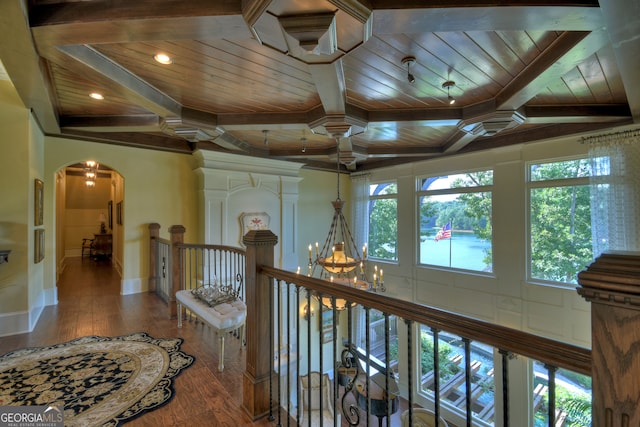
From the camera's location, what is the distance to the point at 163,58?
2203 millimetres

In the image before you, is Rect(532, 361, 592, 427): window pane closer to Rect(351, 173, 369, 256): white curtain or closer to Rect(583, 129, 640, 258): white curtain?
Rect(583, 129, 640, 258): white curtain

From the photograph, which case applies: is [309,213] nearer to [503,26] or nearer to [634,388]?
[503,26]

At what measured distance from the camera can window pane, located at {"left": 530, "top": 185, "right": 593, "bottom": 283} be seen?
13.1ft

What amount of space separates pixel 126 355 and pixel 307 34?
2951 millimetres

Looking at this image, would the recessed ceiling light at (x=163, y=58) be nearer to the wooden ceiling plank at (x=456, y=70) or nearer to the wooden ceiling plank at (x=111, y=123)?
the wooden ceiling plank at (x=111, y=123)

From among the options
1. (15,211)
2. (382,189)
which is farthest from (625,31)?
(15,211)

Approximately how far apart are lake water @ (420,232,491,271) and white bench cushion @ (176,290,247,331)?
13.8ft

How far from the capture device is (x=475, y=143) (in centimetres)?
498

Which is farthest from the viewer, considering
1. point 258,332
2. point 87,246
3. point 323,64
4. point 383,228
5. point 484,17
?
point 87,246

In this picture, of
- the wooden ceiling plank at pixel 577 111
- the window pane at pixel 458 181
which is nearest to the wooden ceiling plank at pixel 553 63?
the wooden ceiling plank at pixel 577 111

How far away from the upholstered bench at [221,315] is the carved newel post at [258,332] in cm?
56

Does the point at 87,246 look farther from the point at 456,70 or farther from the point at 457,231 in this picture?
the point at 456,70

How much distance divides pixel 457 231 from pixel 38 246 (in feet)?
20.9

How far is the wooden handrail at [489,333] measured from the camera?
0.73m
